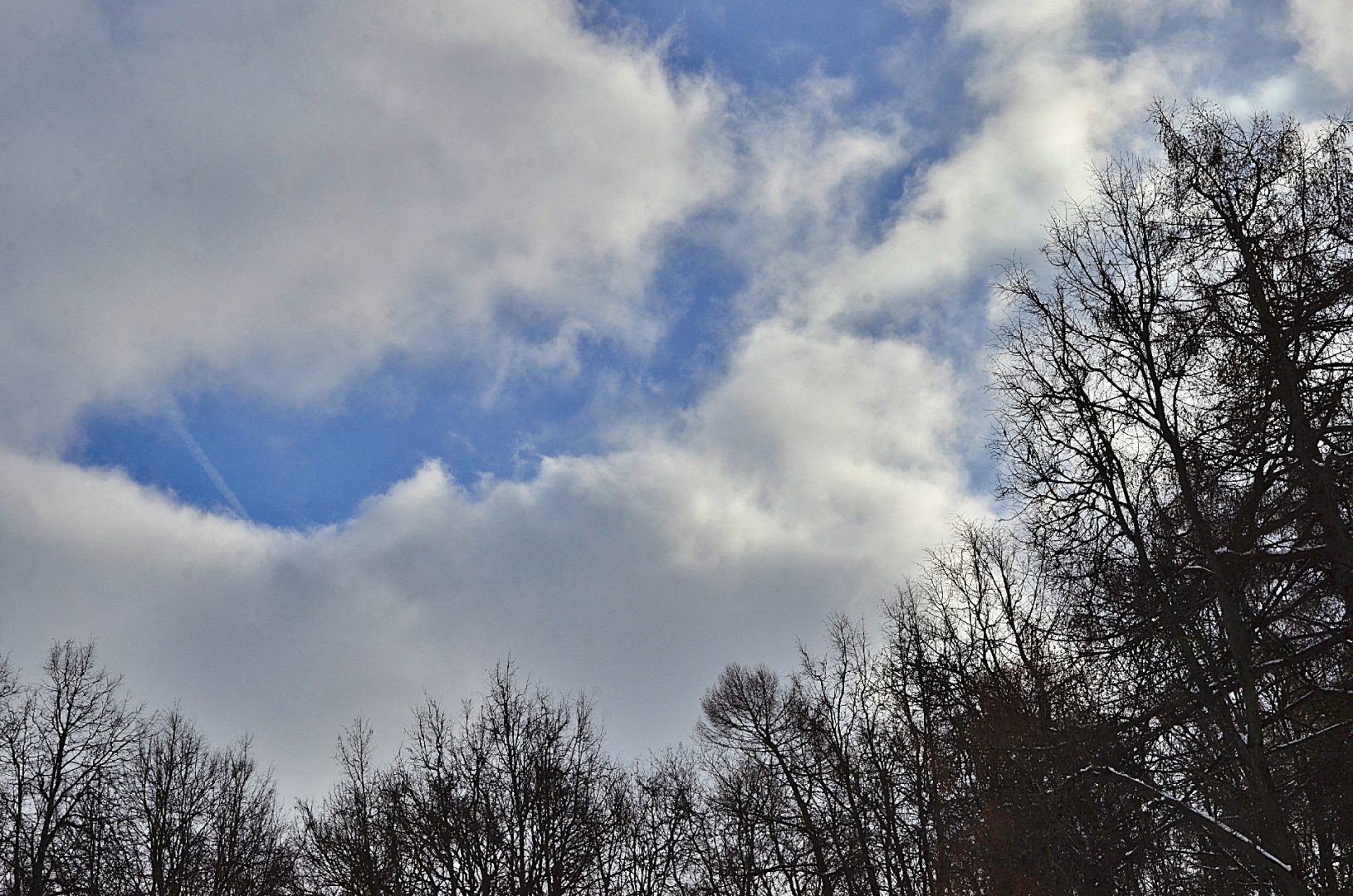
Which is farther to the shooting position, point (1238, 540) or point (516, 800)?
point (516, 800)

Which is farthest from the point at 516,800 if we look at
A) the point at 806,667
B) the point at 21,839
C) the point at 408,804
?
the point at 21,839

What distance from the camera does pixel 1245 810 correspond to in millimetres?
11422

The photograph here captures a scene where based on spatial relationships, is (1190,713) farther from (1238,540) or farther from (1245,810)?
(1238,540)

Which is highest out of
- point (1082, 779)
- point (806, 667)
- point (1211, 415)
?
point (806, 667)

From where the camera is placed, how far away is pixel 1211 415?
41.5 feet

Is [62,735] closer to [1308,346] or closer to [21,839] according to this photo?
[21,839]

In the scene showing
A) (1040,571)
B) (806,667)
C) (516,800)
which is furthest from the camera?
(806,667)

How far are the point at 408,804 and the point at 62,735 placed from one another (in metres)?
10.2

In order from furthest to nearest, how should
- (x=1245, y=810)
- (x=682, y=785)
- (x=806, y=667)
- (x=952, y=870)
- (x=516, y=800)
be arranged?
1. (x=682, y=785)
2. (x=806, y=667)
3. (x=516, y=800)
4. (x=952, y=870)
5. (x=1245, y=810)

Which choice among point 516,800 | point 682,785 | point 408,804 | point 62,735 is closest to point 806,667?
point 682,785

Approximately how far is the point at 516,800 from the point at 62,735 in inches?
542

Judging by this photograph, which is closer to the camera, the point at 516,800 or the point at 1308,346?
the point at 1308,346

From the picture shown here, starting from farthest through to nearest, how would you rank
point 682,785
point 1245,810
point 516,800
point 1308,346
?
point 682,785 < point 516,800 < point 1308,346 < point 1245,810

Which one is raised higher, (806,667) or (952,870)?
(806,667)
